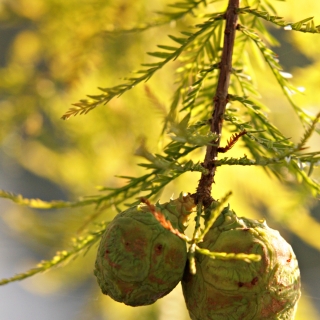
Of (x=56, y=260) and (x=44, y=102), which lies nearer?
(x=56, y=260)

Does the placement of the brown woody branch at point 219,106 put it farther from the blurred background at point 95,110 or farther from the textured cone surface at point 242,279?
the blurred background at point 95,110

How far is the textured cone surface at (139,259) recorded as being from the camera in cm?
56

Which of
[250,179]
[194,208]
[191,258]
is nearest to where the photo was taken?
[191,258]

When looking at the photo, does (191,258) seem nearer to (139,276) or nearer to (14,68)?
(139,276)

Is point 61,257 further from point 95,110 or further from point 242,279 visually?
point 95,110

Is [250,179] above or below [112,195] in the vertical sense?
below

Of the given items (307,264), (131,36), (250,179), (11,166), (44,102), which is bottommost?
(307,264)

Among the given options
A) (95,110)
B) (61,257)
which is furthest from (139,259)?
(95,110)

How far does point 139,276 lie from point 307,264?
3.93 metres

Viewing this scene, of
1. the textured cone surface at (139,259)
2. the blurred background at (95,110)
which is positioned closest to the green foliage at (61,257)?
the textured cone surface at (139,259)

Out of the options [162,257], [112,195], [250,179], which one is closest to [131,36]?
[250,179]

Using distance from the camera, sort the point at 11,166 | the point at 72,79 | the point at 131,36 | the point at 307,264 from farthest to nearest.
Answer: the point at 307,264
the point at 11,166
the point at 131,36
the point at 72,79

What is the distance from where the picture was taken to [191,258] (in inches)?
20.2

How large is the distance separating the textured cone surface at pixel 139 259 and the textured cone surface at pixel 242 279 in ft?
0.09
